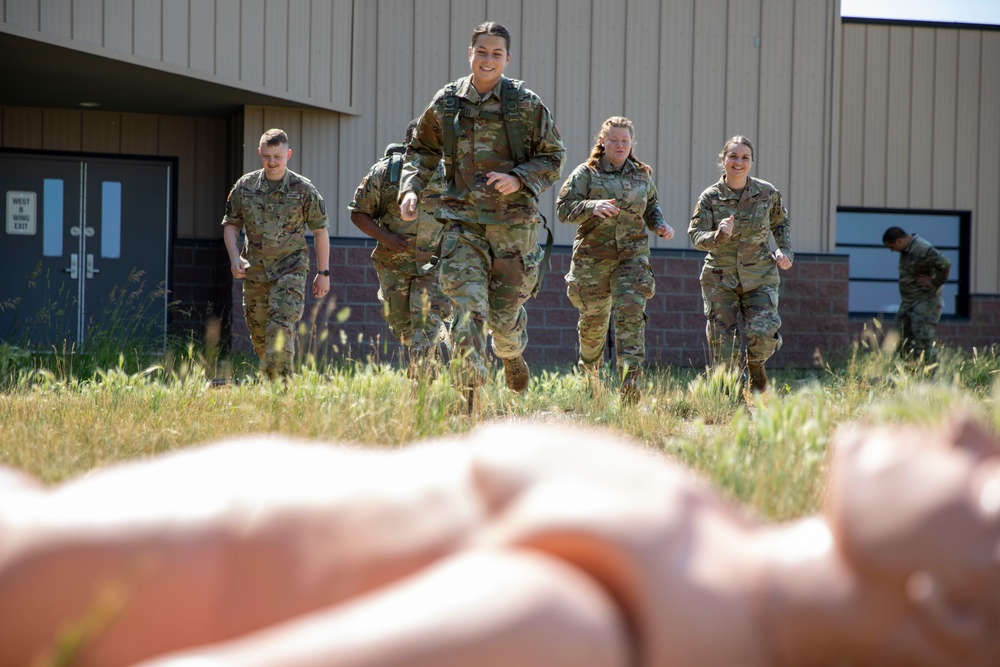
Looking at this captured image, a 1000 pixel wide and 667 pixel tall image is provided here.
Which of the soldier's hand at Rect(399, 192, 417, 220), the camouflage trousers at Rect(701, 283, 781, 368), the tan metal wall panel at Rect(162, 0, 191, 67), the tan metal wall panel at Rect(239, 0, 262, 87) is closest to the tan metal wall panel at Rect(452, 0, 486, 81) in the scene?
the tan metal wall panel at Rect(239, 0, 262, 87)

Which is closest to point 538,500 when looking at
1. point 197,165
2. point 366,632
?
point 366,632

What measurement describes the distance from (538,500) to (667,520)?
0.17 metres

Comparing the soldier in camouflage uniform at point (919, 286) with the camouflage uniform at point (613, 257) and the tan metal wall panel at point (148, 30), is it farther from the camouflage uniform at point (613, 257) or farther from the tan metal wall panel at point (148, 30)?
the tan metal wall panel at point (148, 30)

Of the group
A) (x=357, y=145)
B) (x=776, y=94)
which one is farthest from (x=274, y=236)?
(x=776, y=94)

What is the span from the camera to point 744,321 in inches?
334

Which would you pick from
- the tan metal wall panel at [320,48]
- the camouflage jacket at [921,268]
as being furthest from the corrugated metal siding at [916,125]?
the tan metal wall panel at [320,48]

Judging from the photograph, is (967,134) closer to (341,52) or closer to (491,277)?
(341,52)

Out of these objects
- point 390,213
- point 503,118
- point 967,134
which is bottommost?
point 390,213

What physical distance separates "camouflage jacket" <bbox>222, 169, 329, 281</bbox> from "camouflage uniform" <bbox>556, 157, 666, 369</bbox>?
202cm

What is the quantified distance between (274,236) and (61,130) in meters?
6.84

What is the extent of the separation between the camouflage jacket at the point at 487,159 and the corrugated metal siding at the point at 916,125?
10294 mm

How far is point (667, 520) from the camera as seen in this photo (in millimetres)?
1437

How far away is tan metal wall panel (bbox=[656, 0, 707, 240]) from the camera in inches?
539

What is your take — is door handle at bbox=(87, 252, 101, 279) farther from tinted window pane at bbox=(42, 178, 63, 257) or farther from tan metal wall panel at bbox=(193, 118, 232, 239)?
tan metal wall panel at bbox=(193, 118, 232, 239)
